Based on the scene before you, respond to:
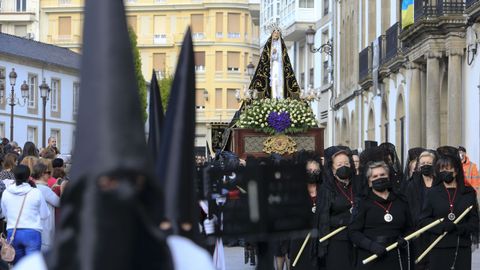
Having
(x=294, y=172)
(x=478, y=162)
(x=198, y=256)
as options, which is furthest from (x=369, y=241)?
(x=478, y=162)

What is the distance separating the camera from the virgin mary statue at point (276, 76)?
26.3 metres

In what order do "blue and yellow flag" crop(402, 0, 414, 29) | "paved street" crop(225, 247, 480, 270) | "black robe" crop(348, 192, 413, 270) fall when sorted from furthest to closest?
"blue and yellow flag" crop(402, 0, 414, 29), "paved street" crop(225, 247, 480, 270), "black robe" crop(348, 192, 413, 270)

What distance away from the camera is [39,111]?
2734 inches

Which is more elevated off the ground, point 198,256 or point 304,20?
point 304,20

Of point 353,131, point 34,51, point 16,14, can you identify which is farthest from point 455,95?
point 16,14

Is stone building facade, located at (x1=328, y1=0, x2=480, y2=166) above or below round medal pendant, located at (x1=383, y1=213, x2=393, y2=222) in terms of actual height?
above

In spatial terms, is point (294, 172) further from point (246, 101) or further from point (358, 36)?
point (358, 36)

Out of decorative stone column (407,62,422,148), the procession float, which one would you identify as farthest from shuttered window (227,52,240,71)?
the procession float

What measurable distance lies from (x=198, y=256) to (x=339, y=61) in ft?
166

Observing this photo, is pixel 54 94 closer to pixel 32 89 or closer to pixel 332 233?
pixel 32 89

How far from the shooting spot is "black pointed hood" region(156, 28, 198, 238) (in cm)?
467

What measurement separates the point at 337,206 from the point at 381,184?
1.24 metres

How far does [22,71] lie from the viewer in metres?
67.1

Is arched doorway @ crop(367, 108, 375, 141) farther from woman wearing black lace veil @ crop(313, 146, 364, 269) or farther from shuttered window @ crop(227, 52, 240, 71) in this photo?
shuttered window @ crop(227, 52, 240, 71)
